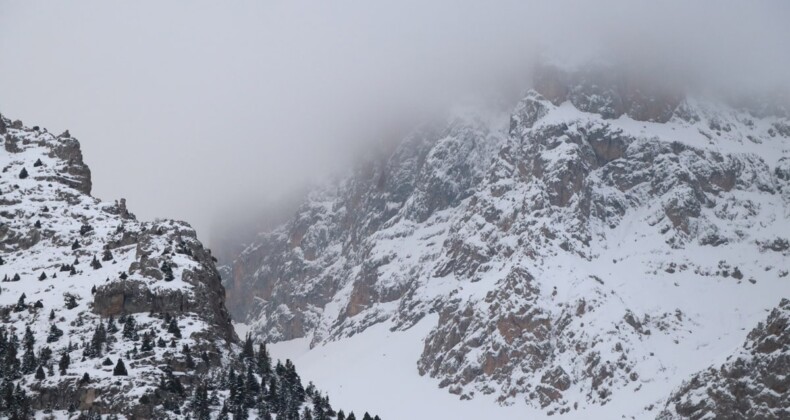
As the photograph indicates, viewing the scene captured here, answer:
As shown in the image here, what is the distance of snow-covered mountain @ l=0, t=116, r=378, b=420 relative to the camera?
478 ft

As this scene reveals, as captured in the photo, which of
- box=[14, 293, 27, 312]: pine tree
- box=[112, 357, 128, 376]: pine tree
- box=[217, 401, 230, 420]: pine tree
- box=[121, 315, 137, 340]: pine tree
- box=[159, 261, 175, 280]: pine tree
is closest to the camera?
box=[112, 357, 128, 376]: pine tree

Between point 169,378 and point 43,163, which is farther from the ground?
point 43,163

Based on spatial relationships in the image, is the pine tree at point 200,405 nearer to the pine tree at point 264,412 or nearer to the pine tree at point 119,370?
the pine tree at point 264,412

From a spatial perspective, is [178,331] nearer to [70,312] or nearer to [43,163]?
[70,312]

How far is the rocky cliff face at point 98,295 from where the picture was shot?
146250 mm

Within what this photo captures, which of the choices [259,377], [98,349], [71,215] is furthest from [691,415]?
[71,215]

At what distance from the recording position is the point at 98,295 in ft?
530

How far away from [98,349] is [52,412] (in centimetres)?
1133

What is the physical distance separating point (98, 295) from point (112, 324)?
22.6 feet

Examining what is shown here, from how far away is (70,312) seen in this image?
160 m

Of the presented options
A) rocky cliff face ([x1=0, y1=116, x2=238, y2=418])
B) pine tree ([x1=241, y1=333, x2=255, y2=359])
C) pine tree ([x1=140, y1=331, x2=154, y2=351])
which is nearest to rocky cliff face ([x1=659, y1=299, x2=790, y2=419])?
pine tree ([x1=241, y1=333, x2=255, y2=359])

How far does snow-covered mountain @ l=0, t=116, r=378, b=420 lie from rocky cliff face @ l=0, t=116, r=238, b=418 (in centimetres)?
17

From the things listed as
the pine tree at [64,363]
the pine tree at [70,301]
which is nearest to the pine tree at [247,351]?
the pine tree at [70,301]

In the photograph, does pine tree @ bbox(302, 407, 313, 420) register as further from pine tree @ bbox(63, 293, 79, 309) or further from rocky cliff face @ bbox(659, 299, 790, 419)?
rocky cliff face @ bbox(659, 299, 790, 419)
